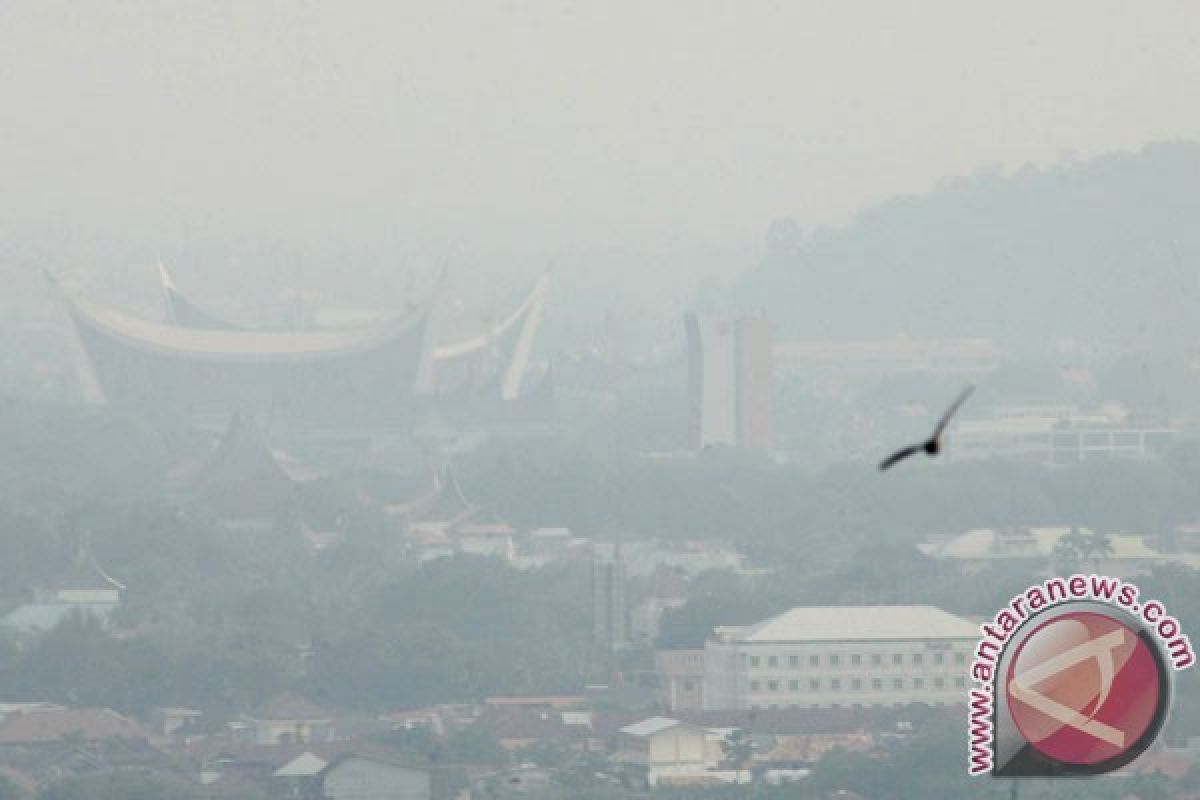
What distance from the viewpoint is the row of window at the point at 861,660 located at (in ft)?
93.7

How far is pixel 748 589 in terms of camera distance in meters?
33.8

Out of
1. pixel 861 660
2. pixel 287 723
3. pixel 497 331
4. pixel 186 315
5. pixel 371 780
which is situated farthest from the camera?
pixel 497 331

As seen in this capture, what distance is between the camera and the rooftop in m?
28.9

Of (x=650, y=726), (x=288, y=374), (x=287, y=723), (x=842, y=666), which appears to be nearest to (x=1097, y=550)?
(x=842, y=666)

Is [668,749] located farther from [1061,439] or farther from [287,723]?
[1061,439]

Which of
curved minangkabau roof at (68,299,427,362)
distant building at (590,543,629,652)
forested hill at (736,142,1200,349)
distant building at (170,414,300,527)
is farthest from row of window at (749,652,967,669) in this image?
forested hill at (736,142,1200,349)

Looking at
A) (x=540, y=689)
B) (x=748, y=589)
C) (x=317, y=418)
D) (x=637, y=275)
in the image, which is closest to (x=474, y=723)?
(x=540, y=689)

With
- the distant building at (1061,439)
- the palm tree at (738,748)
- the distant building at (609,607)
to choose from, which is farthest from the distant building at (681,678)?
the distant building at (1061,439)

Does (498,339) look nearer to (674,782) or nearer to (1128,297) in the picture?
(1128,297)

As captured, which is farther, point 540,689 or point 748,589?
point 748,589

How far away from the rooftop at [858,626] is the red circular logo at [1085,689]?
19.3 metres

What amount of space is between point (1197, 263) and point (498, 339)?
1807cm

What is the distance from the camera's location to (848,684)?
94.0 ft

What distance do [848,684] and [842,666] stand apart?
14 centimetres
